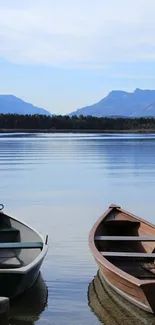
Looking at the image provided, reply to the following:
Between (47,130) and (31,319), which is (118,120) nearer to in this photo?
(47,130)

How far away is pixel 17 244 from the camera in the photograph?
12633 mm

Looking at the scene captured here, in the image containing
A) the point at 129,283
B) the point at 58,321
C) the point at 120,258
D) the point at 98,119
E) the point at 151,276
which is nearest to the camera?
the point at 129,283

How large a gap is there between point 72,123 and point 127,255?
164m

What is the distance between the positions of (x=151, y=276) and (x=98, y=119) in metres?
164

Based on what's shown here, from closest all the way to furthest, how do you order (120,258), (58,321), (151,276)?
(58,321) → (151,276) → (120,258)

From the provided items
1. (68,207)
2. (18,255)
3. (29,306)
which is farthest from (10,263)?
(68,207)

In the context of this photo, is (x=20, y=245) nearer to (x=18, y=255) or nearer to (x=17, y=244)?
(x=17, y=244)

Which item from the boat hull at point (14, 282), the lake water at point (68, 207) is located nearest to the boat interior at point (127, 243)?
the lake water at point (68, 207)

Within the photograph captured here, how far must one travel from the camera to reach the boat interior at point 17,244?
12.7m

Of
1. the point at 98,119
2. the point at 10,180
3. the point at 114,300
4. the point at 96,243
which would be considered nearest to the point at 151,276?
the point at 114,300

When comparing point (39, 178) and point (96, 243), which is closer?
point (96, 243)

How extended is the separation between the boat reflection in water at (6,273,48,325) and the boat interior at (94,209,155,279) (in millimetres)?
1568

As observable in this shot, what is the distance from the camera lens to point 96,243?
45.6ft

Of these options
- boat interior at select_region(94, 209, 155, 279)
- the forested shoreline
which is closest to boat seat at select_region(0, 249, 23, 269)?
boat interior at select_region(94, 209, 155, 279)
